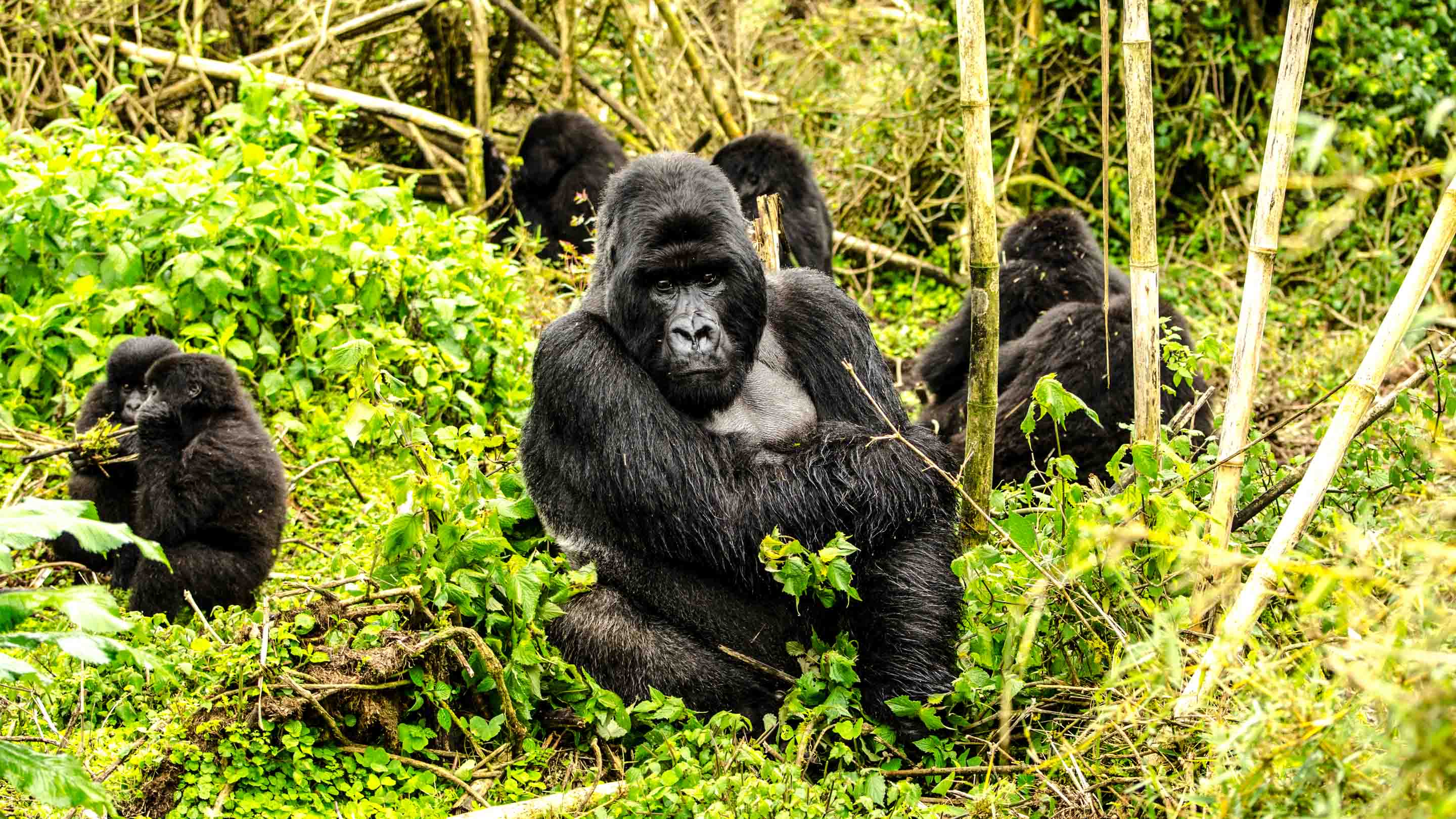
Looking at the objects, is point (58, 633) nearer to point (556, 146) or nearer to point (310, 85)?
point (310, 85)

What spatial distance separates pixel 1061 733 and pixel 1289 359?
530 cm

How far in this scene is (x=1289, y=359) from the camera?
24.6 ft

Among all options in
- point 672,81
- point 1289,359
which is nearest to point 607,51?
point 672,81

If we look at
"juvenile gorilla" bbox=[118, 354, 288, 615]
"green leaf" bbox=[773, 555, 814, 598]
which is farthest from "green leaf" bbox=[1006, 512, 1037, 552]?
"juvenile gorilla" bbox=[118, 354, 288, 615]

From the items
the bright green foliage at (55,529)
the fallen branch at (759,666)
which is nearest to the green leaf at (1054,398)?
the fallen branch at (759,666)

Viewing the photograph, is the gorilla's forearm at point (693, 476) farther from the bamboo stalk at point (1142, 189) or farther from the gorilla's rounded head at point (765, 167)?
the gorilla's rounded head at point (765, 167)

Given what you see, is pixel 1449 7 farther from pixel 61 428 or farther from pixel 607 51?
pixel 61 428

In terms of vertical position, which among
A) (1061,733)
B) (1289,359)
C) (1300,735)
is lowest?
(1289,359)

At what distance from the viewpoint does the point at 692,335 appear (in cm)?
340

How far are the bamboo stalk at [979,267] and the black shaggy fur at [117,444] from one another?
2860mm

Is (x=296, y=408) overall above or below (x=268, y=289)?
below

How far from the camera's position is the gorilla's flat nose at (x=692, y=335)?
340cm

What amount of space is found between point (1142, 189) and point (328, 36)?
6.83 m

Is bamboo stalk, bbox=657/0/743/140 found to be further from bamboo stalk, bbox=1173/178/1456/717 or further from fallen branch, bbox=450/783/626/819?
bamboo stalk, bbox=1173/178/1456/717
